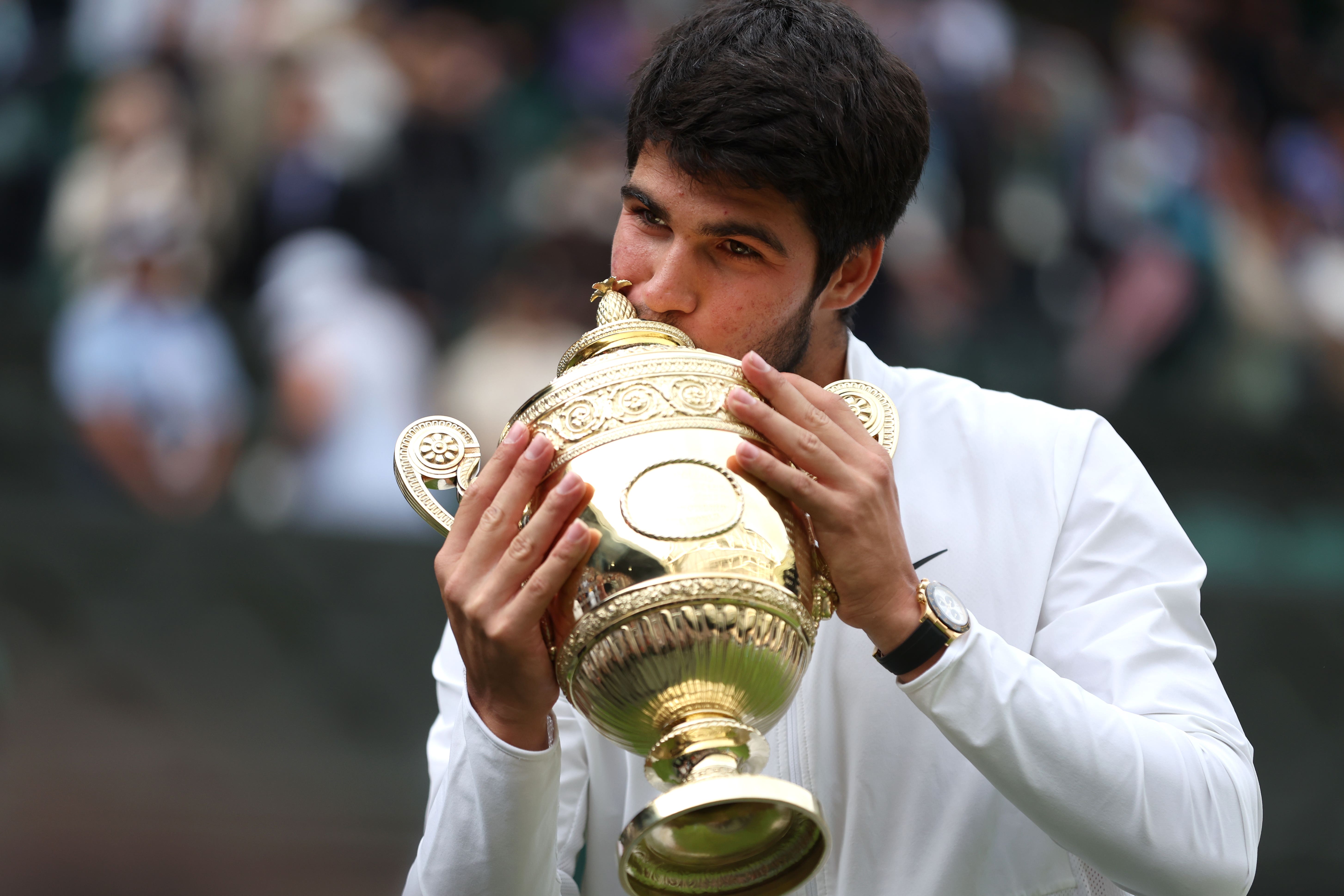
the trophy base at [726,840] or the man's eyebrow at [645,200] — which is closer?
the trophy base at [726,840]

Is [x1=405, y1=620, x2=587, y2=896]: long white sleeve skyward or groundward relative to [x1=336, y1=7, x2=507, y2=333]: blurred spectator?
groundward

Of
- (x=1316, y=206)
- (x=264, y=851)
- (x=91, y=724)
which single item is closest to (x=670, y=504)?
(x=264, y=851)

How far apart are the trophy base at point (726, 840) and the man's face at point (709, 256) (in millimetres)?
843

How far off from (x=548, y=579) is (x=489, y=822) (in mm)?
448

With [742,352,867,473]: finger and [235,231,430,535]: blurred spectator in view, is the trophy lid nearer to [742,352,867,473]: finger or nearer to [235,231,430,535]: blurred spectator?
[742,352,867,473]: finger

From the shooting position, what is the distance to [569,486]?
1.82 metres

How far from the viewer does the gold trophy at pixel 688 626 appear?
1756mm

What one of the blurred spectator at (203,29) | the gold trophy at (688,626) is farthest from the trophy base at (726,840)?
the blurred spectator at (203,29)

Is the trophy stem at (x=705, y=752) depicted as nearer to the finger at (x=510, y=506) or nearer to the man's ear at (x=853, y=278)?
the finger at (x=510, y=506)

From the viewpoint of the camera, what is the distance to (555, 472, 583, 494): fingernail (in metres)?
1.82

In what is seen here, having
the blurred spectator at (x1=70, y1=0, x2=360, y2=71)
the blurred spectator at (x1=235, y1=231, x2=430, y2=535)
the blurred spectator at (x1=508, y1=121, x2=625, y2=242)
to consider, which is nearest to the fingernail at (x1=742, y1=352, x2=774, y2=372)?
the blurred spectator at (x1=235, y1=231, x2=430, y2=535)

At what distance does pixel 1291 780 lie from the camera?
254 inches

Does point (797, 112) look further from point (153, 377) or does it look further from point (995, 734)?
point (153, 377)

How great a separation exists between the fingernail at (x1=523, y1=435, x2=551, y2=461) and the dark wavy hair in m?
0.67
